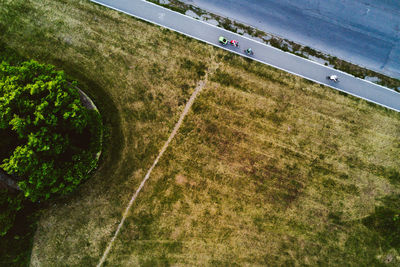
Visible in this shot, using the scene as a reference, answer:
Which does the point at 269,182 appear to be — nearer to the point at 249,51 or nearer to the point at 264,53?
the point at 264,53

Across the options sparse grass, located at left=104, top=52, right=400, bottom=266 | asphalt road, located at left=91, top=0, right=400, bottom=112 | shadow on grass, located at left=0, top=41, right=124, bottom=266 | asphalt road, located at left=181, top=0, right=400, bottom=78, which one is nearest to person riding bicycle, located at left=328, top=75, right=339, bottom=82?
asphalt road, located at left=91, top=0, right=400, bottom=112

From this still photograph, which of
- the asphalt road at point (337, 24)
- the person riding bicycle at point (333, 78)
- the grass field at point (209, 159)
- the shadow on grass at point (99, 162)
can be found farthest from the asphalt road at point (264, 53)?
the shadow on grass at point (99, 162)

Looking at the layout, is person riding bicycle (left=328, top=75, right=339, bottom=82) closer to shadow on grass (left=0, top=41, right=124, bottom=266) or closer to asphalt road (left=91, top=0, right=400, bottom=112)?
asphalt road (left=91, top=0, right=400, bottom=112)

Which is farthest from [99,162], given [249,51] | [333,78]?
[333,78]

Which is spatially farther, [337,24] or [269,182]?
[337,24]

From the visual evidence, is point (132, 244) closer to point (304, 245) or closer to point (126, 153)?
point (126, 153)

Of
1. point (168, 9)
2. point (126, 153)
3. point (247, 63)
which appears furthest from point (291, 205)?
point (168, 9)
